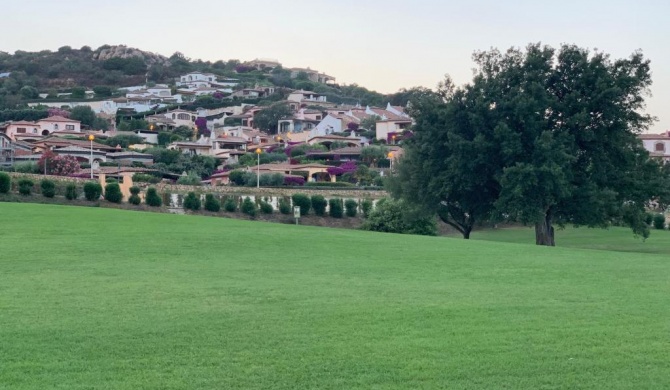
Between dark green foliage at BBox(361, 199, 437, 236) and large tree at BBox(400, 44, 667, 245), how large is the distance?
11.6 metres

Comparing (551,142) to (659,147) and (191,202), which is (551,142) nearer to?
(191,202)

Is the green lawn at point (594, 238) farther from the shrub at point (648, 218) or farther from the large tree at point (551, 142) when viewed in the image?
the large tree at point (551, 142)

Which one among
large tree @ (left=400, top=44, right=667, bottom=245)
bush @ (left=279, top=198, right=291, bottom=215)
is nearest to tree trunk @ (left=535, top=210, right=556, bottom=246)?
large tree @ (left=400, top=44, right=667, bottom=245)

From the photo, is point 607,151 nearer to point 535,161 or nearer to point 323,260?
point 535,161

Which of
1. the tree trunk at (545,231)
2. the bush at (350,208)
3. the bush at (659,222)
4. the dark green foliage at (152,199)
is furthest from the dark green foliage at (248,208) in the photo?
the bush at (659,222)

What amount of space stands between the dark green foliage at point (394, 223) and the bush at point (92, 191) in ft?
56.6

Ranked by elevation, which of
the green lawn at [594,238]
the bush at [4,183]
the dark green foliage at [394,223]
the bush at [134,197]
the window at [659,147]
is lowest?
the green lawn at [594,238]

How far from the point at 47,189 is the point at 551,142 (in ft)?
97.2

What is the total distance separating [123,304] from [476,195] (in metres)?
29.1

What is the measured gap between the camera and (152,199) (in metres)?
50.3

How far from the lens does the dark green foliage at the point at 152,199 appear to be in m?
50.3

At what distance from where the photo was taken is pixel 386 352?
9.09 meters

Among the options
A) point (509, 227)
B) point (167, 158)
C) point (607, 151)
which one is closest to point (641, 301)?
point (607, 151)

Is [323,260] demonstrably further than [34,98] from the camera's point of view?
No
